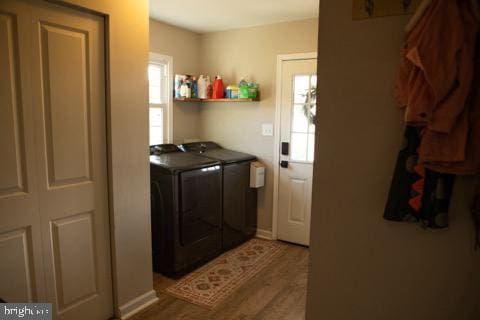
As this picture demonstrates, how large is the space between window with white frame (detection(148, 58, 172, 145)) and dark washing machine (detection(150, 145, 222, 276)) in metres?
0.45

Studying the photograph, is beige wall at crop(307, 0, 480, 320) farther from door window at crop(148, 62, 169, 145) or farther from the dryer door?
door window at crop(148, 62, 169, 145)

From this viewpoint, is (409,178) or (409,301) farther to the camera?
(409,301)

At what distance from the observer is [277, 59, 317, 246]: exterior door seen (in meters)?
3.39

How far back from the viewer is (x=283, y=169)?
3604mm

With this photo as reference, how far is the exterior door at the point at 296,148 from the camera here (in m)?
3.39

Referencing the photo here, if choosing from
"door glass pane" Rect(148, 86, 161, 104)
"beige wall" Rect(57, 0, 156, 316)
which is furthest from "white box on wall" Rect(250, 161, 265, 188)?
"beige wall" Rect(57, 0, 156, 316)

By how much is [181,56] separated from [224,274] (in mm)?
2288

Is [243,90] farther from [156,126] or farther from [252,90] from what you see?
A: [156,126]

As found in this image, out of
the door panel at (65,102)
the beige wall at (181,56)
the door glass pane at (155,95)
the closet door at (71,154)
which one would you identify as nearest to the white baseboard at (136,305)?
the closet door at (71,154)

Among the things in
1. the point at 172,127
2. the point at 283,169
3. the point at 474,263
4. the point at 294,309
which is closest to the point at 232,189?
the point at 283,169

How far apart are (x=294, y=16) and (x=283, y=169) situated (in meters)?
1.52

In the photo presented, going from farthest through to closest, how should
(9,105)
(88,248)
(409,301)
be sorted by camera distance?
1. (88,248)
2. (9,105)
3. (409,301)

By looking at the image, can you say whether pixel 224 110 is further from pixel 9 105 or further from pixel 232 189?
pixel 9 105

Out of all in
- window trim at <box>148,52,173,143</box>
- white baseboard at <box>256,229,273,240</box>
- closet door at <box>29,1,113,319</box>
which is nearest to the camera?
closet door at <box>29,1,113,319</box>
